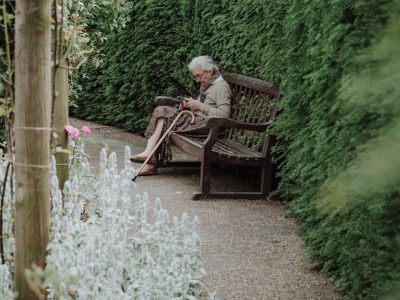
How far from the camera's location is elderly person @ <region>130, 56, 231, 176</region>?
6.48m

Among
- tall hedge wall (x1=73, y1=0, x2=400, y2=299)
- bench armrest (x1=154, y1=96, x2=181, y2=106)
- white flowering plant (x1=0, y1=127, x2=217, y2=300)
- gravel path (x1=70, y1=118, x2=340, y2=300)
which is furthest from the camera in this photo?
bench armrest (x1=154, y1=96, x2=181, y2=106)

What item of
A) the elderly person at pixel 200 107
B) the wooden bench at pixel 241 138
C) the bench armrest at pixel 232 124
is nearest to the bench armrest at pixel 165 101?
the elderly person at pixel 200 107

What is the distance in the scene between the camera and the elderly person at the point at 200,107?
6.48 metres

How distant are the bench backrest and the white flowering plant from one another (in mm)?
2760

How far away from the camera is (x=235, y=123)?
5.89 meters

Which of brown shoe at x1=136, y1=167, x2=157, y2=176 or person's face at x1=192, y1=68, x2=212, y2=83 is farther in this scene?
brown shoe at x1=136, y1=167, x2=157, y2=176

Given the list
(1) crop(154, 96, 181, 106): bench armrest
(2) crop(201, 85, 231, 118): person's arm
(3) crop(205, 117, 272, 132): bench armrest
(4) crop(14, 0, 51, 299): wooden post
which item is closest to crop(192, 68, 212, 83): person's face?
(2) crop(201, 85, 231, 118): person's arm

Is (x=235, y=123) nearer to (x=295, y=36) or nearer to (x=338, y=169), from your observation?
(x=295, y=36)

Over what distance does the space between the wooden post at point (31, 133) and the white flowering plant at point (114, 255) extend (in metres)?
0.09

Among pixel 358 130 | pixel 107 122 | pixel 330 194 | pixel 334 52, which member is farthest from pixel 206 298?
pixel 107 122

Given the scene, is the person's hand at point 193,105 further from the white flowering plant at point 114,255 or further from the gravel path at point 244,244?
the white flowering plant at point 114,255

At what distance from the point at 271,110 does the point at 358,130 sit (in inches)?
117

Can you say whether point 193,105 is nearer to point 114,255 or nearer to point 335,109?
point 335,109

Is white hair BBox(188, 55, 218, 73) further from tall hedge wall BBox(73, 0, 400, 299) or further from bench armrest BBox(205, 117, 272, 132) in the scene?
bench armrest BBox(205, 117, 272, 132)
